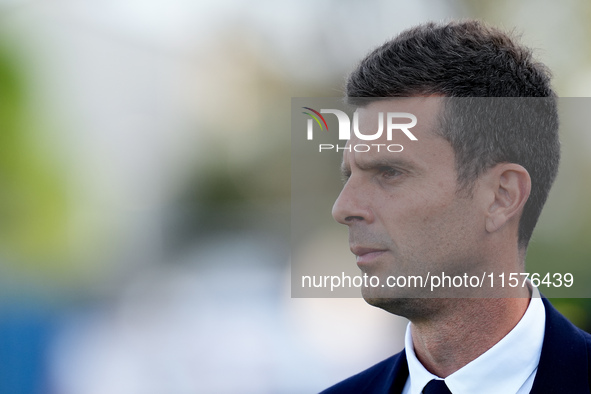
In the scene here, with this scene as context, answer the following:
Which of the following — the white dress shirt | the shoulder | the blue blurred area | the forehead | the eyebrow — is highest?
the forehead

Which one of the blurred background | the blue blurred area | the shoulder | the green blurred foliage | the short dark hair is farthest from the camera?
the green blurred foliage

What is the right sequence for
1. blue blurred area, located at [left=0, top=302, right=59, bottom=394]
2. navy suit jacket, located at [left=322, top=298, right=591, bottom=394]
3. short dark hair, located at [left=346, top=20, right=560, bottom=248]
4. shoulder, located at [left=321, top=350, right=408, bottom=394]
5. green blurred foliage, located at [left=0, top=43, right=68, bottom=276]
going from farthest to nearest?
green blurred foliage, located at [left=0, top=43, right=68, bottom=276]
blue blurred area, located at [left=0, top=302, right=59, bottom=394]
shoulder, located at [left=321, top=350, right=408, bottom=394]
short dark hair, located at [left=346, top=20, right=560, bottom=248]
navy suit jacket, located at [left=322, top=298, right=591, bottom=394]

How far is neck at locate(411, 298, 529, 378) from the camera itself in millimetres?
1426

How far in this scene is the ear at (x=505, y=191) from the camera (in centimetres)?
144

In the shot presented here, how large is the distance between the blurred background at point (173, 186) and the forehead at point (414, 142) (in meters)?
2.31

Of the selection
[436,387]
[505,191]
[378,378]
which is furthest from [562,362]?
[378,378]

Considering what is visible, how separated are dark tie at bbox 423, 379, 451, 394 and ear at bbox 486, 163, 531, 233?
36 centimetres

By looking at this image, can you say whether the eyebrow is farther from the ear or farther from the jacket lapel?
the jacket lapel

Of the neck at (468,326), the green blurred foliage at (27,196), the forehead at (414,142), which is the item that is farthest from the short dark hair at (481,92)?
the green blurred foliage at (27,196)

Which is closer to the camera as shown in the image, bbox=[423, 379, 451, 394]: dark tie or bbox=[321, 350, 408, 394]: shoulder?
bbox=[423, 379, 451, 394]: dark tie

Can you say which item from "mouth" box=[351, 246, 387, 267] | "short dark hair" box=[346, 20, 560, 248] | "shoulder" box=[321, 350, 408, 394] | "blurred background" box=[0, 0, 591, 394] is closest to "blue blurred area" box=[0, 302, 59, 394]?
"blurred background" box=[0, 0, 591, 394]

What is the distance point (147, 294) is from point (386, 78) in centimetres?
326

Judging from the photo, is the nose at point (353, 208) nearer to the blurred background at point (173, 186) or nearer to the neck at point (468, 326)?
the neck at point (468, 326)

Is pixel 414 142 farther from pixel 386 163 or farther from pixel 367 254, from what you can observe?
pixel 367 254
